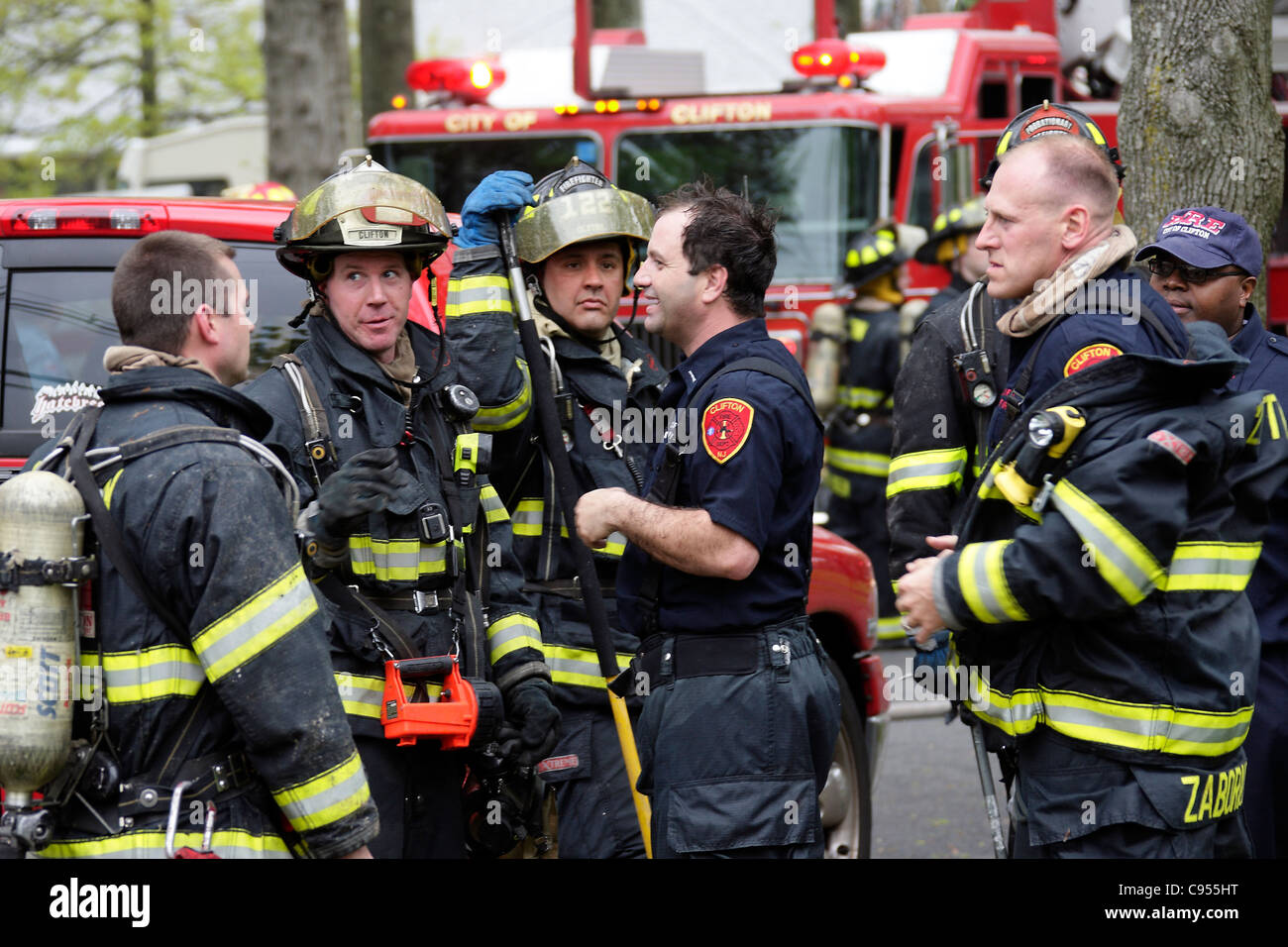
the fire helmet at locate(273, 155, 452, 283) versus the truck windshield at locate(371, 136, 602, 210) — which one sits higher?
the truck windshield at locate(371, 136, 602, 210)

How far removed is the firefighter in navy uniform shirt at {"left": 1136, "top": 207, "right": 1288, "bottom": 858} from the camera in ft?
13.4

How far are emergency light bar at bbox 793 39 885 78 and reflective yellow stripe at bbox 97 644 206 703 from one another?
7.79 meters

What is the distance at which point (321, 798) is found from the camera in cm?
277

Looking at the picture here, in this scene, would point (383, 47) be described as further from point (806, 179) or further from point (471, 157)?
point (806, 179)

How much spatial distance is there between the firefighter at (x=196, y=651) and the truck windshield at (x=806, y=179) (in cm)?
705

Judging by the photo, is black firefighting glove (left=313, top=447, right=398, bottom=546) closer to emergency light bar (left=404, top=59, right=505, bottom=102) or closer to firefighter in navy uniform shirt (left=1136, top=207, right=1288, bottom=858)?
firefighter in navy uniform shirt (left=1136, top=207, right=1288, bottom=858)

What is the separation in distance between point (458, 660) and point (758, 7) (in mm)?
12930

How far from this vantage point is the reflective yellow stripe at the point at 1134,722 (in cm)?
307

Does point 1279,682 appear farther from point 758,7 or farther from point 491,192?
point 758,7

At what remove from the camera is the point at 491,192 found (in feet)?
13.1

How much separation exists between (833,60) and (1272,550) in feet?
20.5

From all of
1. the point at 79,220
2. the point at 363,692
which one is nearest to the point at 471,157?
the point at 79,220

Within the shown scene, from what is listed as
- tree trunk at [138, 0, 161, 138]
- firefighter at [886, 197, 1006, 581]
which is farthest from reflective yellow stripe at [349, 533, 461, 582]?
tree trunk at [138, 0, 161, 138]

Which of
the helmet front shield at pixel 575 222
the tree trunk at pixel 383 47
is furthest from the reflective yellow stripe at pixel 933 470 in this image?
the tree trunk at pixel 383 47
